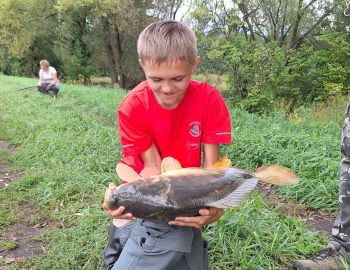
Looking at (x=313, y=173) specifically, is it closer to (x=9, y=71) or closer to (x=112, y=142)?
(x=112, y=142)

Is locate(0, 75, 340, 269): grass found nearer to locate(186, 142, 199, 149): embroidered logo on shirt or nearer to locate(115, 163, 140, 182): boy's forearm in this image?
locate(186, 142, 199, 149): embroidered logo on shirt

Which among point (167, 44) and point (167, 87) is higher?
point (167, 44)

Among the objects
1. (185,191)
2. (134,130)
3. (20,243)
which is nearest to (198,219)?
(185,191)

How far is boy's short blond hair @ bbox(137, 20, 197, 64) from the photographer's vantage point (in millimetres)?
2021

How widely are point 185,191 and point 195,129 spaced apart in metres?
0.55

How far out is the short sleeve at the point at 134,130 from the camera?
7.55 feet

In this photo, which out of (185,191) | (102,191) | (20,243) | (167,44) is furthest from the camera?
(102,191)

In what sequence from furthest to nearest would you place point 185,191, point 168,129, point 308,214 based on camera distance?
point 308,214 < point 168,129 < point 185,191

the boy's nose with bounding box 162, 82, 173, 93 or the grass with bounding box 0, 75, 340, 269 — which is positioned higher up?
the boy's nose with bounding box 162, 82, 173, 93

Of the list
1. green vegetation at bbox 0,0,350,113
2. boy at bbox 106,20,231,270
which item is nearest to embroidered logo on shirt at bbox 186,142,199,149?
boy at bbox 106,20,231,270

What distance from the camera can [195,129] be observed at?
233cm

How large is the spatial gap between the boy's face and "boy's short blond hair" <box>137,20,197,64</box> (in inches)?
1.1

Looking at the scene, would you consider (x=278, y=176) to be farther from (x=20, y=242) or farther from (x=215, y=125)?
(x=20, y=242)

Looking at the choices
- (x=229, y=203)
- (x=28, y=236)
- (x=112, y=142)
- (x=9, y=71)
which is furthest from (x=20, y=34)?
(x=229, y=203)
